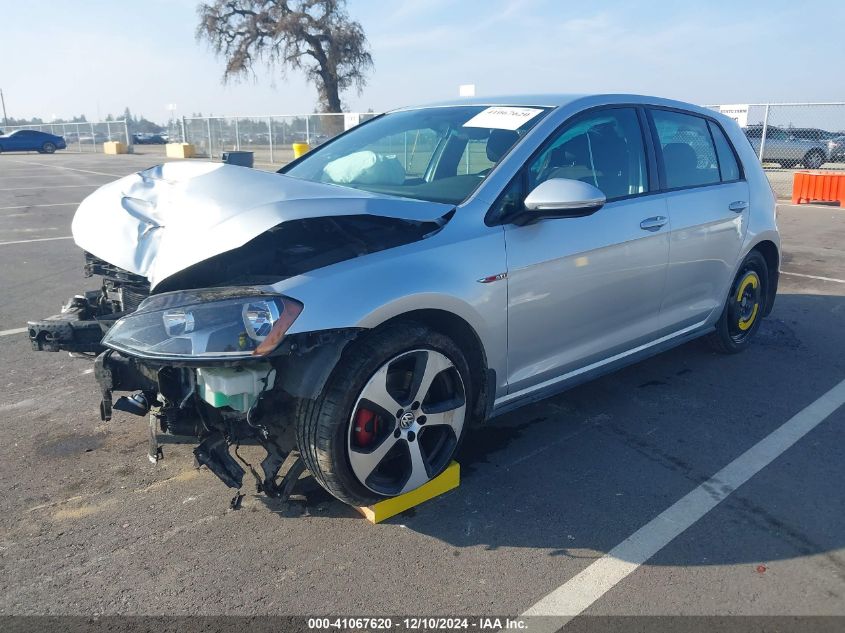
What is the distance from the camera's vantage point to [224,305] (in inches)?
99.2

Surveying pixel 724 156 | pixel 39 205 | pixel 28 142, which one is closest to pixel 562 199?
pixel 724 156

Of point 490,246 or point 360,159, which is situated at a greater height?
point 360,159

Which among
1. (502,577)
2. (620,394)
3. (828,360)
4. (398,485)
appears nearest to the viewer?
(502,577)

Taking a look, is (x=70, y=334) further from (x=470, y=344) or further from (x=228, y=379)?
(x=470, y=344)

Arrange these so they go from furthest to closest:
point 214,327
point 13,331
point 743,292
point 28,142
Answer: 1. point 28,142
2. point 13,331
3. point 743,292
4. point 214,327

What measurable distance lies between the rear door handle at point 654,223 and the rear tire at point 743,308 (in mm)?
1210

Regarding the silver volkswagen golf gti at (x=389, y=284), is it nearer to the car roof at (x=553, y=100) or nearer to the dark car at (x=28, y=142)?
the car roof at (x=553, y=100)

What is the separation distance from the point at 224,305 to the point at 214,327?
0.09m

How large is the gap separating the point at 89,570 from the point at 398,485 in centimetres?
124

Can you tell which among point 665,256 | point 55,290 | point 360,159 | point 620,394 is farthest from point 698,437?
point 55,290

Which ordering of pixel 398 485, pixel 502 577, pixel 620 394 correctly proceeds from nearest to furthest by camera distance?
pixel 502 577, pixel 398 485, pixel 620 394

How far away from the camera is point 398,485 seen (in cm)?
294

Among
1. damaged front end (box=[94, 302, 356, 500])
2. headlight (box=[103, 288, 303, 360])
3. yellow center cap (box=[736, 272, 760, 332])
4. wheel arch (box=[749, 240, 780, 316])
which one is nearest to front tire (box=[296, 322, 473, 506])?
damaged front end (box=[94, 302, 356, 500])

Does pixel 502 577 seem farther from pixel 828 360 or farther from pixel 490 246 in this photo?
pixel 828 360
